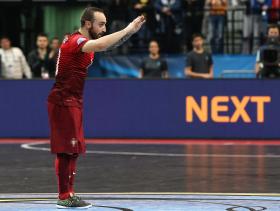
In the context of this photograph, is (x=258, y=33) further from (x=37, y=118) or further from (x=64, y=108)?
(x=64, y=108)

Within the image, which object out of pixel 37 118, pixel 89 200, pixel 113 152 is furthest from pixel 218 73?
pixel 89 200

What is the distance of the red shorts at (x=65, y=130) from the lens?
30.5ft

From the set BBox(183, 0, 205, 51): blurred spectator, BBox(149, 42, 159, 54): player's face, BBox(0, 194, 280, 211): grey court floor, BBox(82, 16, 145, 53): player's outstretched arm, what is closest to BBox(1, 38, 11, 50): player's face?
BBox(149, 42, 159, 54): player's face

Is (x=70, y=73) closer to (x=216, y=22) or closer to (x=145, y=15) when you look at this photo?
(x=216, y=22)

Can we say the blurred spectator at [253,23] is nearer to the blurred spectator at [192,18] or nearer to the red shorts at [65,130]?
the blurred spectator at [192,18]

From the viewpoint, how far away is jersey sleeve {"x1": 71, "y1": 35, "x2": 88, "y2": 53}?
9055 mm

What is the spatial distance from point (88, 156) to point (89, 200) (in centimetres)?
540

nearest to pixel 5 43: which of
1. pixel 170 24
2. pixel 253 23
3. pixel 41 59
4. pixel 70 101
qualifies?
pixel 41 59

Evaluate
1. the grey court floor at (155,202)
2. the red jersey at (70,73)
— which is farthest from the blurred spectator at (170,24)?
the red jersey at (70,73)

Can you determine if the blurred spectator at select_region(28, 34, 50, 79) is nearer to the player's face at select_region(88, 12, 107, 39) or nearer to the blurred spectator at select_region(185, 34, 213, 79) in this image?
the blurred spectator at select_region(185, 34, 213, 79)

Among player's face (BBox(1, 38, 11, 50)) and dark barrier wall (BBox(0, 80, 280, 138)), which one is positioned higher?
player's face (BBox(1, 38, 11, 50))

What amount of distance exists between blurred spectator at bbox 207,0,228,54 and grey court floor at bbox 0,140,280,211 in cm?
488

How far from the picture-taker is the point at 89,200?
9.96m

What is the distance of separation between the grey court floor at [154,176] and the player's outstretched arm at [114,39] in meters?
1.58
